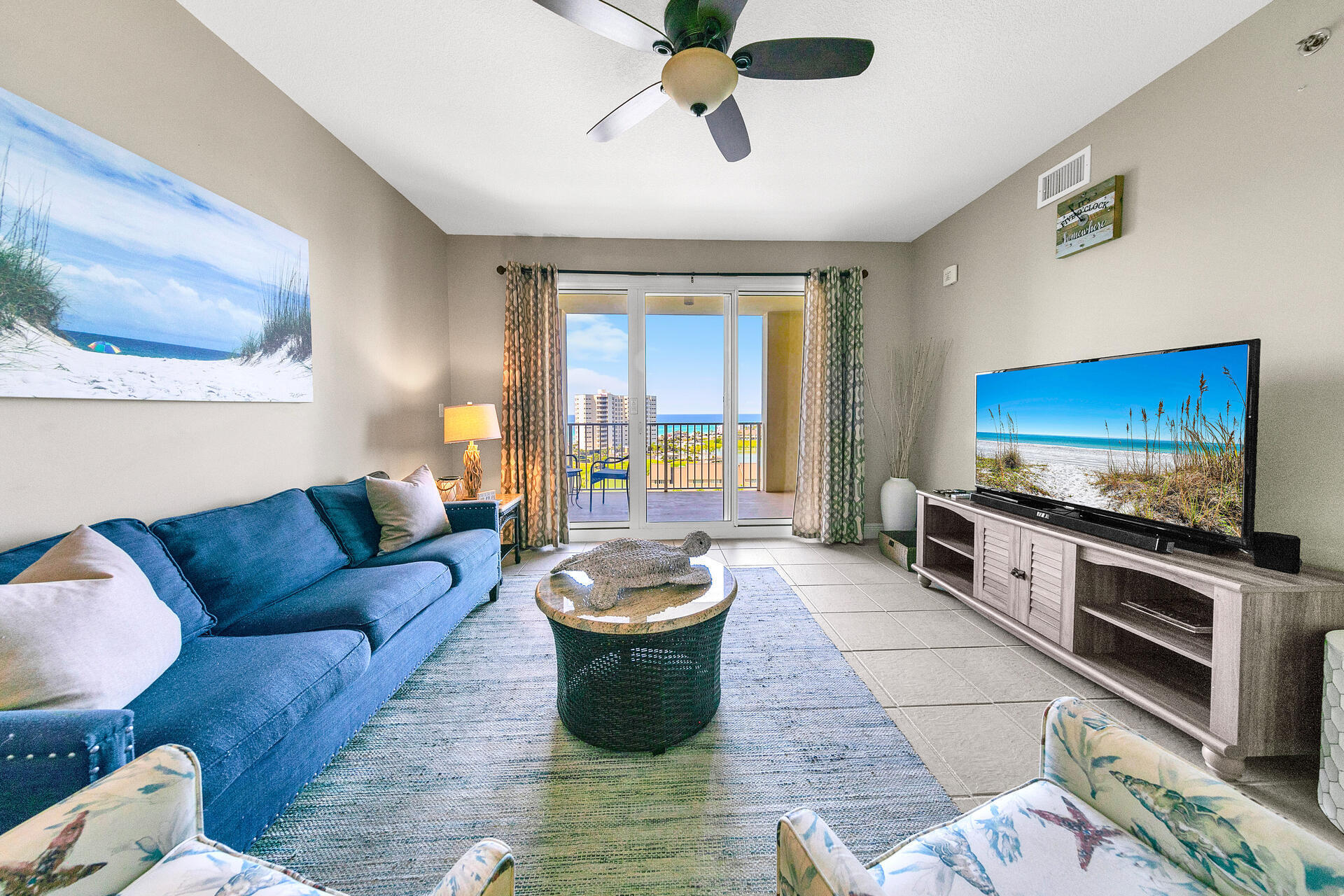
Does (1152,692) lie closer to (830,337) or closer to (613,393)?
(830,337)

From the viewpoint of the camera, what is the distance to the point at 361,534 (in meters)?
2.44

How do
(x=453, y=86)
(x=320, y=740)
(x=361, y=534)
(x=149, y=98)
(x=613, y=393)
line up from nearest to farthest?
(x=320, y=740)
(x=149, y=98)
(x=453, y=86)
(x=361, y=534)
(x=613, y=393)

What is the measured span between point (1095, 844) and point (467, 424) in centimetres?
359

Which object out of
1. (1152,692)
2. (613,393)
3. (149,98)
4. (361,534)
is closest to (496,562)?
(361,534)

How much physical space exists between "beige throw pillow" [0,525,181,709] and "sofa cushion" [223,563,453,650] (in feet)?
1.01

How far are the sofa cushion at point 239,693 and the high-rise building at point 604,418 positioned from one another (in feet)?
9.84

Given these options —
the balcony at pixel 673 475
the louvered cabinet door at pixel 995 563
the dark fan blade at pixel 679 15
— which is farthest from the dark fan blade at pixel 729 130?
the balcony at pixel 673 475

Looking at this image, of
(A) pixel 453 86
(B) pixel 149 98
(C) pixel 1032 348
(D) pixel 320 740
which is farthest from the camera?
(C) pixel 1032 348

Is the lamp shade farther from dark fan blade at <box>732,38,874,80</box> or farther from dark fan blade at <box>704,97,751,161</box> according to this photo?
dark fan blade at <box>732,38,874,80</box>

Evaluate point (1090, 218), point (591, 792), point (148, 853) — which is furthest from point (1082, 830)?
point (1090, 218)

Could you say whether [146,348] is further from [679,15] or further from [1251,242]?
[1251,242]

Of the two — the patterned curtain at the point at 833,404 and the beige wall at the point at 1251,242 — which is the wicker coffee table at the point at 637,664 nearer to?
the beige wall at the point at 1251,242

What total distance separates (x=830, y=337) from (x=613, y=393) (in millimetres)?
2047

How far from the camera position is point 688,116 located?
2502mm
